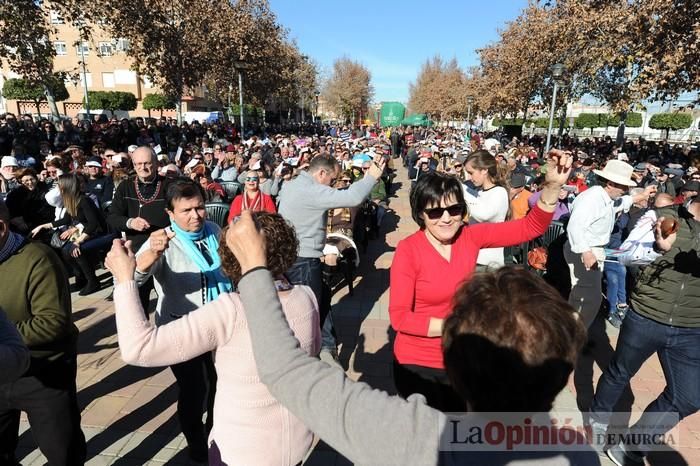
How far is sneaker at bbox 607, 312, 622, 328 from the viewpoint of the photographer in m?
5.12

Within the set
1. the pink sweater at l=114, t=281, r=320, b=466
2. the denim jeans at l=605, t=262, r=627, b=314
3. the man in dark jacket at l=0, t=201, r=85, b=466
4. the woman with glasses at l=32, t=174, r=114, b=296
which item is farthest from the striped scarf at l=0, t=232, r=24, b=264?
the denim jeans at l=605, t=262, r=627, b=314

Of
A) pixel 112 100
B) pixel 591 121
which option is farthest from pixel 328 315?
pixel 591 121

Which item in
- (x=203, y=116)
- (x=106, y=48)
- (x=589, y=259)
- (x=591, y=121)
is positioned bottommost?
(x=589, y=259)

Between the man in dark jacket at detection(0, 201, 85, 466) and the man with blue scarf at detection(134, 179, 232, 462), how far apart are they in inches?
19.5

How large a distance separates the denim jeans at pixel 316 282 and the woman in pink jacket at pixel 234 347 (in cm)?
169

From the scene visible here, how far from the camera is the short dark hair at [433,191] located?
2.40 metres

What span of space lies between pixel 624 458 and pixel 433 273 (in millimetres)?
1968

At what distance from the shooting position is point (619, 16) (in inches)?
475

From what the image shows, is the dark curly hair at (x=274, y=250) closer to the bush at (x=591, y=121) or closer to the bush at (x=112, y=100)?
the bush at (x=112, y=100)

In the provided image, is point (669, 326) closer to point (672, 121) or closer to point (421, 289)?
point (421, 289)

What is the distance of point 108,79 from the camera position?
52656mm

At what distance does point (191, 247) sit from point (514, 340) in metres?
2.08

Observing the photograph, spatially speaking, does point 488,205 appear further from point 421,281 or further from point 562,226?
point 562,226

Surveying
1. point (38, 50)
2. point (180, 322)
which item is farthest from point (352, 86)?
point (180, 322)
